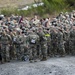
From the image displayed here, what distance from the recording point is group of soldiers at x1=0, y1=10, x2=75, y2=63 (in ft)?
67.0

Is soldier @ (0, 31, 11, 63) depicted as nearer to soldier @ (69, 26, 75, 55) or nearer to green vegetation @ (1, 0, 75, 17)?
soldier @ (69, 26, 75, 55)

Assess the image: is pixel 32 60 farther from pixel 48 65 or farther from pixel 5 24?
pixel 5 24

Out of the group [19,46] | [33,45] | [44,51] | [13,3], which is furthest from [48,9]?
[19,46]

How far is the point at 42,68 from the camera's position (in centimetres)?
1970

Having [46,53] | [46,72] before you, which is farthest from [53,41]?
[46,72]

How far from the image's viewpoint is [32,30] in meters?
21.4

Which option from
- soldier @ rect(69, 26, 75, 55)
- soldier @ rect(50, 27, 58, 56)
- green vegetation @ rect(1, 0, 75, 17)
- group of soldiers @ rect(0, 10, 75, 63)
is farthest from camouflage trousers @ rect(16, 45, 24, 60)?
green vegetation @ rect(1, 0, 75, 17)

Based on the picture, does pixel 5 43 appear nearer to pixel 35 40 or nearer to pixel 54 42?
pixel 35 40

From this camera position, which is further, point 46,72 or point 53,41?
point 53,41

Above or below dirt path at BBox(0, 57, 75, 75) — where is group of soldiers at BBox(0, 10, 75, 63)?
above

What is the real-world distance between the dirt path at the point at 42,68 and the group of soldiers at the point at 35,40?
20.9 inches

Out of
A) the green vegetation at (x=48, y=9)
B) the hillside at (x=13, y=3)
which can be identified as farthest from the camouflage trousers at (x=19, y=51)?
the hillside at (x=13, y=3)

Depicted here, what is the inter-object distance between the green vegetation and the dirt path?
7.27 metres

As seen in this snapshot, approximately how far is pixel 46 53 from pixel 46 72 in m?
1.88
